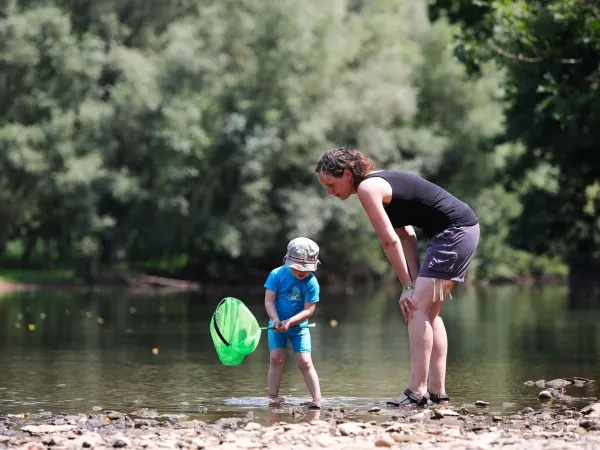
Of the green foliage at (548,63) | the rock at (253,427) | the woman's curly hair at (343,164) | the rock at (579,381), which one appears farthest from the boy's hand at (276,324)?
the green foliage at (548,63)

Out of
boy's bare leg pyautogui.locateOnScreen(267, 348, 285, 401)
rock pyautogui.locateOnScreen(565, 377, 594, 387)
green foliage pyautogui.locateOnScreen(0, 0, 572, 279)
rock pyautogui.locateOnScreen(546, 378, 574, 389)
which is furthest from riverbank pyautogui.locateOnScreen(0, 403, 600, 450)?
green foliage pyautogui.locateOnScreen(0, 0, 572, 279)

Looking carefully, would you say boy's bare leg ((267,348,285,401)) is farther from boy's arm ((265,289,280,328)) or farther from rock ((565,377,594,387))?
rock ((565,377,594,387))

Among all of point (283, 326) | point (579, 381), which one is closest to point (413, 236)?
point (283, 326)

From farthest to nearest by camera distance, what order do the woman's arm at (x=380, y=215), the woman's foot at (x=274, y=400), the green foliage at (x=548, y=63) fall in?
the green foliage at (x=548, y=63) < the woman's foot at (x=274, y=400) < the woman's arm at (x=380, y=215)

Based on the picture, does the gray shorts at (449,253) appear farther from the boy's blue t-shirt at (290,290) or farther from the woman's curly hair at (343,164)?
the boy's blue t-shirt at (290,290)

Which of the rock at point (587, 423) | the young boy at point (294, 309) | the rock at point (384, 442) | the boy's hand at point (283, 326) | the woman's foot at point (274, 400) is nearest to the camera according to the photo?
the rock at point (384, 442)

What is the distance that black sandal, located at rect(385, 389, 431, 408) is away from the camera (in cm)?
1000

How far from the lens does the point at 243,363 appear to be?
14.9m

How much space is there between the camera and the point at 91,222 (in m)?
45.9

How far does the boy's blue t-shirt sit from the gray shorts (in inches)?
38.5

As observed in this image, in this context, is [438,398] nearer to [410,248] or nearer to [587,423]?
[410,248]

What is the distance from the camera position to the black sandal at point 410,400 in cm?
1000

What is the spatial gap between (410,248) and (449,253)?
432 mm

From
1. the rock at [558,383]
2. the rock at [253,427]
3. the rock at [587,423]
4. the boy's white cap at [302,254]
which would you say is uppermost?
the boy's white cap at [302,254]
